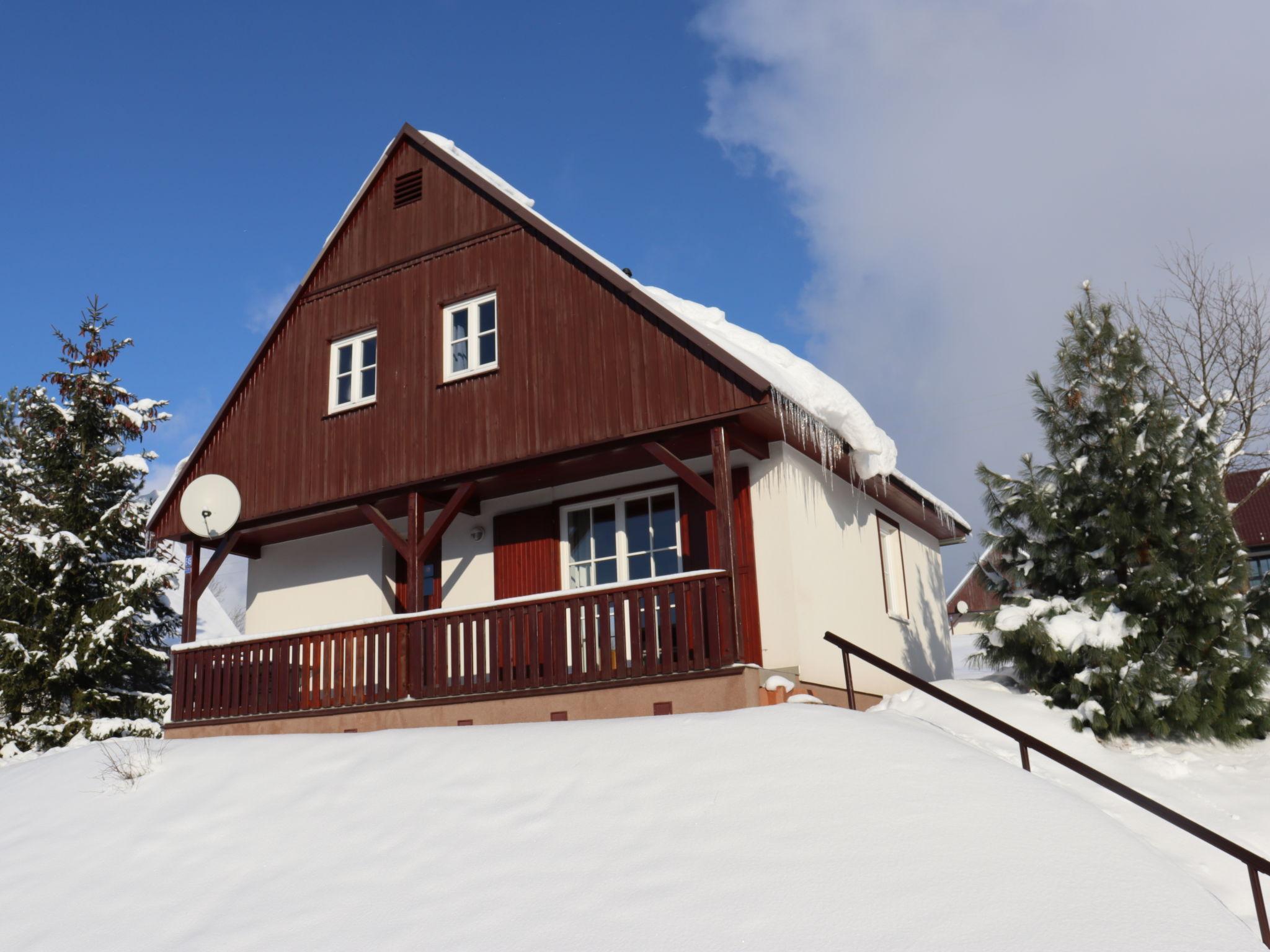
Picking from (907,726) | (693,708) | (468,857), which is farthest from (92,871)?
(907,726)

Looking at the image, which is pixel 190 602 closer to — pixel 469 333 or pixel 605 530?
pixel 469 333

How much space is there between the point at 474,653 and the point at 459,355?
3977 millimetres

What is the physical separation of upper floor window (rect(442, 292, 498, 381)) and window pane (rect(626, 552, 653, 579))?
9.75ft

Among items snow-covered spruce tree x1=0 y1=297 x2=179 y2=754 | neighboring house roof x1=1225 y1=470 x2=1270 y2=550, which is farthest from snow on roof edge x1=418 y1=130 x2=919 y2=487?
neighboring house roof x1=1225 y1=470 x2=1270 y2=550

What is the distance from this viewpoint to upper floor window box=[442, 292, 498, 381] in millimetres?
13648

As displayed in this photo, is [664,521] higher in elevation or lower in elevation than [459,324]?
lower

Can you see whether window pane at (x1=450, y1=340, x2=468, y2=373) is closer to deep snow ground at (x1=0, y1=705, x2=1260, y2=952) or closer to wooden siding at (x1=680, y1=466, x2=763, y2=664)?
wooden siding at (x1=680, y1=466, x2=763, y2=664)

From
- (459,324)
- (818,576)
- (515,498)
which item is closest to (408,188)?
(459,324)

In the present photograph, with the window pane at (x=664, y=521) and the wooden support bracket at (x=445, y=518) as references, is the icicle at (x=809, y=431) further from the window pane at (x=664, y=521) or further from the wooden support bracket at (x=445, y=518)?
the wooden support bracket at (x=445, y=518)

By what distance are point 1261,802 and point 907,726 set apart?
374 cm

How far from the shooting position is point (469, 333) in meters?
13.9

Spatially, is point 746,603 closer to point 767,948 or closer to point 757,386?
point 757,386

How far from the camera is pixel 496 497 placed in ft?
46.4

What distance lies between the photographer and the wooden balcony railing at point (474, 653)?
10.7 m
